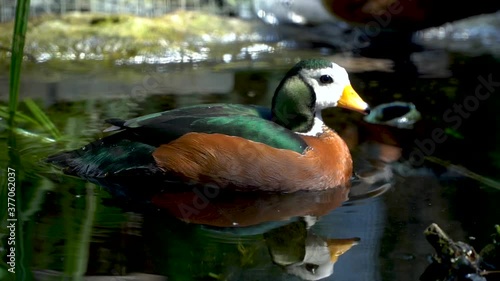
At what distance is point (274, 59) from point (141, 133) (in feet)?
14.4

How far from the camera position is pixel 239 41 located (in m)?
9.52

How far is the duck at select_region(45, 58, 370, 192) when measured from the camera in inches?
179

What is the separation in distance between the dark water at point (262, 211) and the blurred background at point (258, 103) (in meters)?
0.01

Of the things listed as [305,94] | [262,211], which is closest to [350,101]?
[305,94]

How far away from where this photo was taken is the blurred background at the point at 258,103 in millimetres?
3682

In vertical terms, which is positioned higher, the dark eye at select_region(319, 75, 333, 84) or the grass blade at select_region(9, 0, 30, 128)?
the grass blade at select_region(9, 0, 30, 128)

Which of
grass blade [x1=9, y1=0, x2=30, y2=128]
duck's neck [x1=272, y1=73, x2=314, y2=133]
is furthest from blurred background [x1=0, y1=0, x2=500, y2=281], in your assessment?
grass blade [x1=9, y1=0, x2=30, y2=128]

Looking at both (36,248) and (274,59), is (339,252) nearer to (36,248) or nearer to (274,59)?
(36,248)

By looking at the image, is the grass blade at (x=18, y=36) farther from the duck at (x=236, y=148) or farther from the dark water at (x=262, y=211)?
the duck at (x=236, y=148)

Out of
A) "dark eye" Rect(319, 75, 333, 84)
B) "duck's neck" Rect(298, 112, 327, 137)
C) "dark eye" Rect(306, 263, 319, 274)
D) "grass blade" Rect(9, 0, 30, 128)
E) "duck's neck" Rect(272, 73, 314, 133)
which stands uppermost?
"grass blade" Rect(9, 0, 30, 128)

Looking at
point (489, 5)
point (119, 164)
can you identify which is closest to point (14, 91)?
point (119, 164)

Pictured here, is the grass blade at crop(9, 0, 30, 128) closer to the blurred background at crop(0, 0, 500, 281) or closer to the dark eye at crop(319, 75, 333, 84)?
the blurred background at crop(0, 0, 500, 281)

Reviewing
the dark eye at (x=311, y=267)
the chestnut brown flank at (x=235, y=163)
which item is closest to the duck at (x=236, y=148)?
the chestnut brown flank at (x=235, y=163)

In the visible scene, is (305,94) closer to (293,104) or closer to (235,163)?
(293,104)
